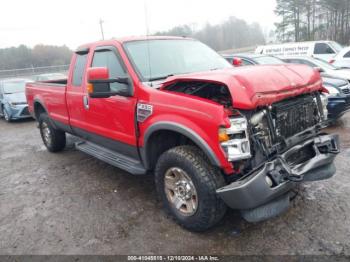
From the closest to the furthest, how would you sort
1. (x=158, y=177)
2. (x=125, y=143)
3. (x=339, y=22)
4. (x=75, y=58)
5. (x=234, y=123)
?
(x=234, y=123) < (x=158, y=177) < (x=125, y=143) < (x=75, y=58) < (x=339, y=22)

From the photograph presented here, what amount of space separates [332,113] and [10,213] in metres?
6.08

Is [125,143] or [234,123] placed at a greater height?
[234,123]

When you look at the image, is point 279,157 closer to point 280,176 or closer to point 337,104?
point 280,176

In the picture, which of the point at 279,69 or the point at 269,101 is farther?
the point at 279,69

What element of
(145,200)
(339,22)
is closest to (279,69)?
(145,200)

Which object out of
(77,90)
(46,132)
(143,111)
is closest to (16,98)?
(46,132)

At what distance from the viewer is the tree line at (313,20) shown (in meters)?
32.7

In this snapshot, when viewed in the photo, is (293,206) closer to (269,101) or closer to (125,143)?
(269,101)

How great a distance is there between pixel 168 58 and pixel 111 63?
0.75 meters

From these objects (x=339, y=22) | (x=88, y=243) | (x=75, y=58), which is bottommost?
(x=88, y=243)

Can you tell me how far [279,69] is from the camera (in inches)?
130

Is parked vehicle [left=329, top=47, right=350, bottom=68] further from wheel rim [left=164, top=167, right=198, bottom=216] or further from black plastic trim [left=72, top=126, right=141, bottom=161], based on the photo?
wheel rim [left=164, top=167, right=198, bottom=216]

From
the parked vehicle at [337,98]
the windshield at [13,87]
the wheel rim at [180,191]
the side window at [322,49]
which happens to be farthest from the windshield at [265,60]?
the side window at [322,49]

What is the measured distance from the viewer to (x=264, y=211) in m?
2.87
